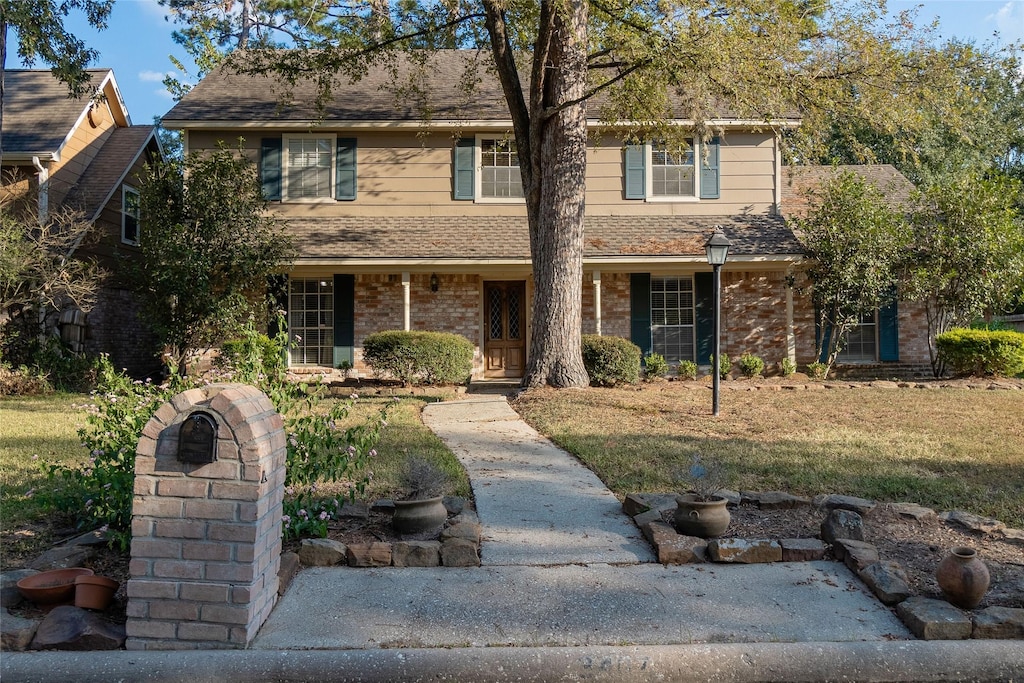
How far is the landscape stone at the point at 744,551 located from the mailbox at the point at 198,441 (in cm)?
292

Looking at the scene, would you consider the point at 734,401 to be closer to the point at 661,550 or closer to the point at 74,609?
the point at 661,550

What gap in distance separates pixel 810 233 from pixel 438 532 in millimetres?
11640

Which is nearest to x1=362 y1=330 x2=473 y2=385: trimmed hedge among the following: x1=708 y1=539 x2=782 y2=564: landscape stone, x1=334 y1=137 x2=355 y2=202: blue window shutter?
x1=334 y1=137 x2=355 y2=202: blue window shutter

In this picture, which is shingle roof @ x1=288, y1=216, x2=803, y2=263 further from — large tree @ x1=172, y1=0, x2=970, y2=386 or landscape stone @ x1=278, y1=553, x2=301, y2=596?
landscape stone @ x1=278, y1=553, x2=301, y2=596

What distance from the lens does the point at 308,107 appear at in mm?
15023

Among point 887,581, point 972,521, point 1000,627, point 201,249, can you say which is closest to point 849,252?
point 972,521

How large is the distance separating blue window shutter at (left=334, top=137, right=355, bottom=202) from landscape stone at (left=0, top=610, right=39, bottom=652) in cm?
1224

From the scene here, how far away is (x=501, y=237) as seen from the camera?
1410 cm

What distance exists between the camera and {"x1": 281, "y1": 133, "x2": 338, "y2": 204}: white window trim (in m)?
14.7

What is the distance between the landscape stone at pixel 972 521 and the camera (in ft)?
15.9

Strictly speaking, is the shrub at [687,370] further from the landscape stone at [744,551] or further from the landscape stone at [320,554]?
the landscape stone at [320,554]

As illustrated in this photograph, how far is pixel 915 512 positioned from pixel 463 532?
319 cm

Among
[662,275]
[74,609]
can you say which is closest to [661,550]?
[74,609]

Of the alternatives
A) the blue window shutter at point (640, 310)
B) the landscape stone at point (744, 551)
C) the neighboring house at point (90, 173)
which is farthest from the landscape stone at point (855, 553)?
the neighboring house at point (90, 173)
